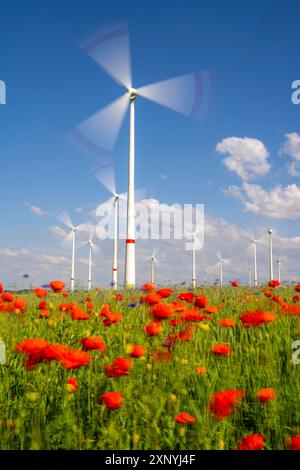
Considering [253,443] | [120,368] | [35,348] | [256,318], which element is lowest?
[253,443]

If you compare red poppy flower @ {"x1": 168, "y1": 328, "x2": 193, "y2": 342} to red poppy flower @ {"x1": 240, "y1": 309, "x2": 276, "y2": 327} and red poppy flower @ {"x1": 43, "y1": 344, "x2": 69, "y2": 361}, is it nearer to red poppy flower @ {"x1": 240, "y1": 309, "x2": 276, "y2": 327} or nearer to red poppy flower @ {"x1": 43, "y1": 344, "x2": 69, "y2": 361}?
red poppy flower @ {"x1": 240, "y1": 309, "x2": 276, "y2": 327}

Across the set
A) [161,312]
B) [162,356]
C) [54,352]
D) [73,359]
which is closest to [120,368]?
[73,359]

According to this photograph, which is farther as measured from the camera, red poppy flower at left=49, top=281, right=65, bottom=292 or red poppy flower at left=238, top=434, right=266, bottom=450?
red poppy flower at left=49, top=281, right=65, bottom=292

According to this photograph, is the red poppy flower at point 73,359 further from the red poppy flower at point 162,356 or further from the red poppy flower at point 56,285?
the red poppy flower at point 56,285

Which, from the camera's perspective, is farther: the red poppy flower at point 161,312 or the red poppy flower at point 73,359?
the red poppy flower at point 161,312

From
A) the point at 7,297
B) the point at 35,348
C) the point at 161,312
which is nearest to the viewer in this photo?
the point at 35,348

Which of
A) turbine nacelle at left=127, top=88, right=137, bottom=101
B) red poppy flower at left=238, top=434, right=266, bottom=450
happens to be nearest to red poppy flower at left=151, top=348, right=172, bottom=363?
red poppy flower at left=238, top=434, right=266, bottom=450

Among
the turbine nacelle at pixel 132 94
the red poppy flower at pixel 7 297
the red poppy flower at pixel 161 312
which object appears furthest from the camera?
the turbine nacelle at pixel 132 94

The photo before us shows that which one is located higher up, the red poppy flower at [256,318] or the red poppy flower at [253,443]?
the red poppy flower at [256,318]

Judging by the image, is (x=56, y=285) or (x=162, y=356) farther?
(x=56, y=285)

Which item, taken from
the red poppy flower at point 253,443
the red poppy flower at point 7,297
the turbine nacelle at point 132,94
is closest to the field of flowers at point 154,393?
the red poppy flower at point 253,443

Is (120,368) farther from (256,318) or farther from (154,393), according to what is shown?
(256,318)

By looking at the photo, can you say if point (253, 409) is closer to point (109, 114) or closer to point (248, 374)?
point (248, 374)
